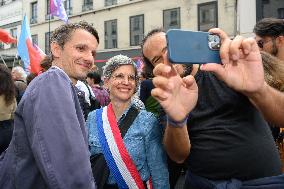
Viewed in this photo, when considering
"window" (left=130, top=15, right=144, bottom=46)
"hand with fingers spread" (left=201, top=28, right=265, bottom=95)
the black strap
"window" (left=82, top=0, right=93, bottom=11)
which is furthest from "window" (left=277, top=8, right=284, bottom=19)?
"hand with fingers spread" (left=201, top=28, right=265, bottom=95)

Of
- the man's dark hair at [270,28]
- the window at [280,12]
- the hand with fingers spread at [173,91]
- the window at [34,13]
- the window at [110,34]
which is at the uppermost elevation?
the window at [34,13]

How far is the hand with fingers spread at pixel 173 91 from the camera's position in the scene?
1.41m

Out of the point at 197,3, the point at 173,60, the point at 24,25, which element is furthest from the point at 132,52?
the point at 173,60

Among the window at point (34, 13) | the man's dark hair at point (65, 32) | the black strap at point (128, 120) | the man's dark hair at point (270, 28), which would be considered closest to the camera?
the man's dark hair at point (65, 32)

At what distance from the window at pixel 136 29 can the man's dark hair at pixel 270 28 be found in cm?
1979

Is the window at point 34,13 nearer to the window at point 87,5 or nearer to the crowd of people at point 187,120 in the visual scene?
the window at point 87,5

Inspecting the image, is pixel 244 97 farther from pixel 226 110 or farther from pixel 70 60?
pixel 70 60

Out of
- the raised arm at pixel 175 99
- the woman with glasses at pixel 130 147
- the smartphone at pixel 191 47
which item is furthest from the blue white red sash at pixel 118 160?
the smartphone at pixel 191 47

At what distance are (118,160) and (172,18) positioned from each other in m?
19.4

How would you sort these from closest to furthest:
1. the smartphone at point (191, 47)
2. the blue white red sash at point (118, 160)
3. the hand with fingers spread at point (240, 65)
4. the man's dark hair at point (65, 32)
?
the smartphone at point (191, 47) < the hand with fingers spread at point (240, 65) < the man's dark hair at point (65, 32) < the blue white red sash at point (118, 160)

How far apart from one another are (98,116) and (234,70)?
151cm

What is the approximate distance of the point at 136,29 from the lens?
2305cm

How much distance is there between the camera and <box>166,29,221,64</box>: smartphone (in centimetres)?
127

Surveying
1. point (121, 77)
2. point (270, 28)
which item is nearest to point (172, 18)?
point (270, 28)
